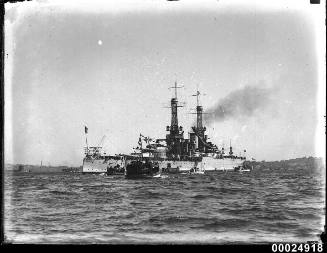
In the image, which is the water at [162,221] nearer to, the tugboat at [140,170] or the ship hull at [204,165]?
the tugboat at [140,170]

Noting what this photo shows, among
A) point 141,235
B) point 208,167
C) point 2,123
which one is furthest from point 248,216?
point 208,167

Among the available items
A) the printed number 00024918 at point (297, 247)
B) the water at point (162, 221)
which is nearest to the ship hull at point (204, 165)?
the water at point (162, 221)

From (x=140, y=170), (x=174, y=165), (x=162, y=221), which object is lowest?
(x=162, y=221)

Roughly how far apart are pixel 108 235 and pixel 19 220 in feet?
5.82

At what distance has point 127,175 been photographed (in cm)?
3008

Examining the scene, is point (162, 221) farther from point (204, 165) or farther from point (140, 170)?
point (204, 165)

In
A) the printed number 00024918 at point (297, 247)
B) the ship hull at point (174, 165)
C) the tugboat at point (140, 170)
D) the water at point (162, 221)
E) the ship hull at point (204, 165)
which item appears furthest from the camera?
the ship hull at point (204, 165)

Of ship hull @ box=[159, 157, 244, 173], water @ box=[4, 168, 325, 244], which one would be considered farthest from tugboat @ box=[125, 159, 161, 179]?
water @ box=[4, 168, 325, 244]

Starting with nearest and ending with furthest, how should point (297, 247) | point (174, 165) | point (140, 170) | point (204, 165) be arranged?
point (297, 247)
point (140, 170)
point (174, 165)
point (204, 165)

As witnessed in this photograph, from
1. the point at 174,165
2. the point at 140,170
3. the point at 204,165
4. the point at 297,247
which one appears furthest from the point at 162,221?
the point at 204,165

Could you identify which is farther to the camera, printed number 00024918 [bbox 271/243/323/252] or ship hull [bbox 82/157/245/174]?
ship hull [bbox 82/157/245/174]

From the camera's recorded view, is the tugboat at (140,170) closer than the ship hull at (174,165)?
Yes

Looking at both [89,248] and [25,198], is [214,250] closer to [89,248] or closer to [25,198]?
[89,248]

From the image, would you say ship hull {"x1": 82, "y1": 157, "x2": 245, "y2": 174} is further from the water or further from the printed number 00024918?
the printed number 00024918
